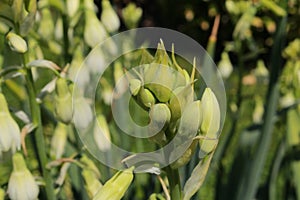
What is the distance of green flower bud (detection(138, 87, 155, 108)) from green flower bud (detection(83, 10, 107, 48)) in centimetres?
53

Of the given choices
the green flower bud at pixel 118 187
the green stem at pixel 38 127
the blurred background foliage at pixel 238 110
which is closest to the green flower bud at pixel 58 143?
the blurred background foliage at pixel 238 110

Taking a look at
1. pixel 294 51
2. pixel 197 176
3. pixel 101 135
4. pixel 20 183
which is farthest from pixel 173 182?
pixel 294 51

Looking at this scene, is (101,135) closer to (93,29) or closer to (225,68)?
(93,29)

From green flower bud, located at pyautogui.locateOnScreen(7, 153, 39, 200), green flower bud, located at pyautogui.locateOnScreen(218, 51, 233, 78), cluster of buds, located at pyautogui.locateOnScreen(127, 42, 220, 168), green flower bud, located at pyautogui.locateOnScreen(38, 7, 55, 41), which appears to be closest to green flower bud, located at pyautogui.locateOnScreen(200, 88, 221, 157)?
cluster of buds, located at pyautogui.locateOnScreen(127, 42, 220, 168)

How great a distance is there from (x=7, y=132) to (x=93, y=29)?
0.36m

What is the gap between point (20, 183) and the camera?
92 cm

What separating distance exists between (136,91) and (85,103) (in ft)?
1.26

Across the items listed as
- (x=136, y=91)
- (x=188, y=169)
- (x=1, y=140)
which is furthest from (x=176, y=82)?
(x=188, y=169)

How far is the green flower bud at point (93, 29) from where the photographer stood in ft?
4.03

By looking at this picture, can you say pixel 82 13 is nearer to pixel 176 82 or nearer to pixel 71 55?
pixel 71 55

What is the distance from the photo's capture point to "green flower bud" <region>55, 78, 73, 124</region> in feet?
3.27

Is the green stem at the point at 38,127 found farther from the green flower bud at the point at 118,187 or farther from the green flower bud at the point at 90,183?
the green flower bud at the point at 118,187

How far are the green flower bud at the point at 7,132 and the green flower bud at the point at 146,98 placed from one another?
0.30 meters

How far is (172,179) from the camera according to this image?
0.75m
